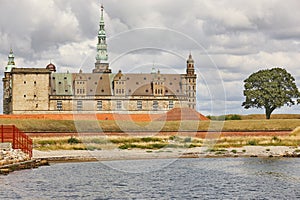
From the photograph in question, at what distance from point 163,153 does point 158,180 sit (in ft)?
51.4

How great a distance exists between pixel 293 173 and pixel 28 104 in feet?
260

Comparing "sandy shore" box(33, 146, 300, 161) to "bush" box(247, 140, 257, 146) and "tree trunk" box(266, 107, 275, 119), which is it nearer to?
"bush" box(247, 140, 257, 146)

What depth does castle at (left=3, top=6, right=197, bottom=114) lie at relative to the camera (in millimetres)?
106938

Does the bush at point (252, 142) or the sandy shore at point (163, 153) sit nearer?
the sandy shore at point (163, 153)

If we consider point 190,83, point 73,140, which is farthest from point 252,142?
point 190,83

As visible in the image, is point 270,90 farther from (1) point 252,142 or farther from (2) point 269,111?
(1) point 252,142

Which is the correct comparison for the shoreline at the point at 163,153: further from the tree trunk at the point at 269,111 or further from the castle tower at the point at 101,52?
the castle tower at the point at 101,52

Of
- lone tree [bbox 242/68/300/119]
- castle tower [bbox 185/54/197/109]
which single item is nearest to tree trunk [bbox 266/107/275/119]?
lone tree [bbox 242/68/300/119]

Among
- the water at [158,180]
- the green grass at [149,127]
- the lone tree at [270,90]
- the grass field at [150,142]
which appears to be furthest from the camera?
the lone tree at [270,90]

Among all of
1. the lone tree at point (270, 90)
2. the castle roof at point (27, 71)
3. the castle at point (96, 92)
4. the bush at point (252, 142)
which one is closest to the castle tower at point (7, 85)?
the castle at point (96, 92)

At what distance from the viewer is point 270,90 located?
81.4 metres

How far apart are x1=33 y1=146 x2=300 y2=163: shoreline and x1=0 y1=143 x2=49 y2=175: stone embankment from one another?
143 inches

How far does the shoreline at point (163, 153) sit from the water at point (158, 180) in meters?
2.97

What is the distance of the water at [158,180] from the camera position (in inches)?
995
